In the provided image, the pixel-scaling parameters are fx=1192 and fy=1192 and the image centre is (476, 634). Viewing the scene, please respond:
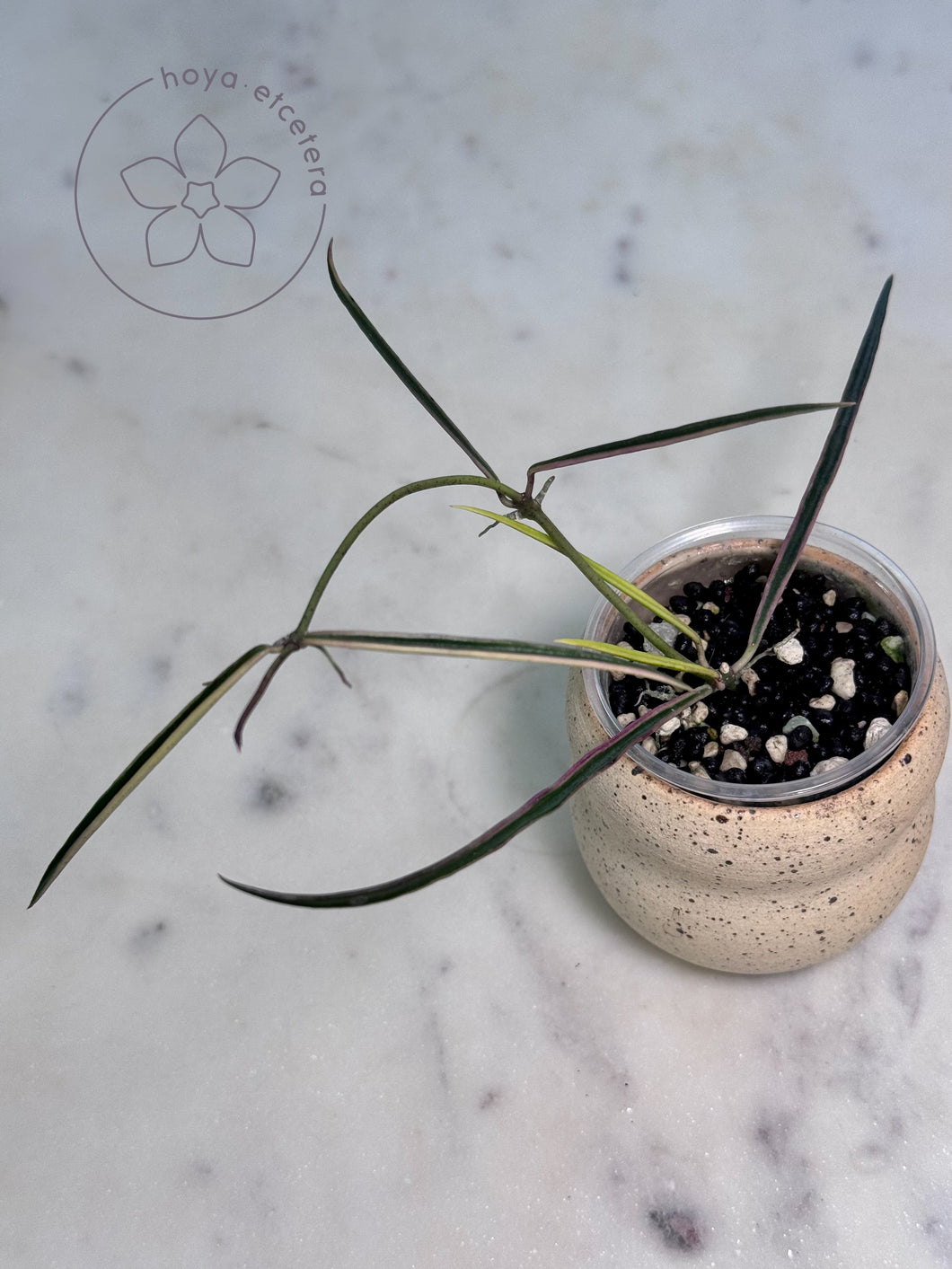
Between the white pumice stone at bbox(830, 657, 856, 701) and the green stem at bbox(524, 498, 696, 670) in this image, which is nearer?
the green stem at bbox(524, 498, 696, 670)

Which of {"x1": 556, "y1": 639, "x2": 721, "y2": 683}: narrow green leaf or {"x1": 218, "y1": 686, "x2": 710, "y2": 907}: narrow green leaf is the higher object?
{"x1": 556, "y1": 639, "x2": 721, "y2": 683}: narrow green leaf

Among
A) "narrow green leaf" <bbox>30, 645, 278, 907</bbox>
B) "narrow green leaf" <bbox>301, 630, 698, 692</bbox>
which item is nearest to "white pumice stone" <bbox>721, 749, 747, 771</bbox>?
"narrow green leaf" <bbox>301, 630, 698, 692</bbox>

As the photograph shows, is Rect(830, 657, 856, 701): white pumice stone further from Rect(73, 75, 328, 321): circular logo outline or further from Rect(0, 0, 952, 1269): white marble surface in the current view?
Rect(73, 75, 328, 321): circular logo outline

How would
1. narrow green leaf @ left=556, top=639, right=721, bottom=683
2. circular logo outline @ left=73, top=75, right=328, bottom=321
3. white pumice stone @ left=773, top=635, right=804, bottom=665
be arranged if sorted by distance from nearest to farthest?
narrow green leaf @ left=556, top=639, right=721, bottom=683
white pumice stone @ left=773, top=635, right=804, bottom=665
circular logo outline @ left=73, top=75, right=328, bottom=321

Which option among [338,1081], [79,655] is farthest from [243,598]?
[338,1081]

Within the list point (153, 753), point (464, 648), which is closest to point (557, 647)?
point (464, 648)

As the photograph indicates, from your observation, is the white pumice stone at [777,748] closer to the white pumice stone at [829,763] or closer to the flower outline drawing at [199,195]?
the white pumice stone at [829,763]

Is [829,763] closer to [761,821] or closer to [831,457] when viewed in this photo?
[761,821]
